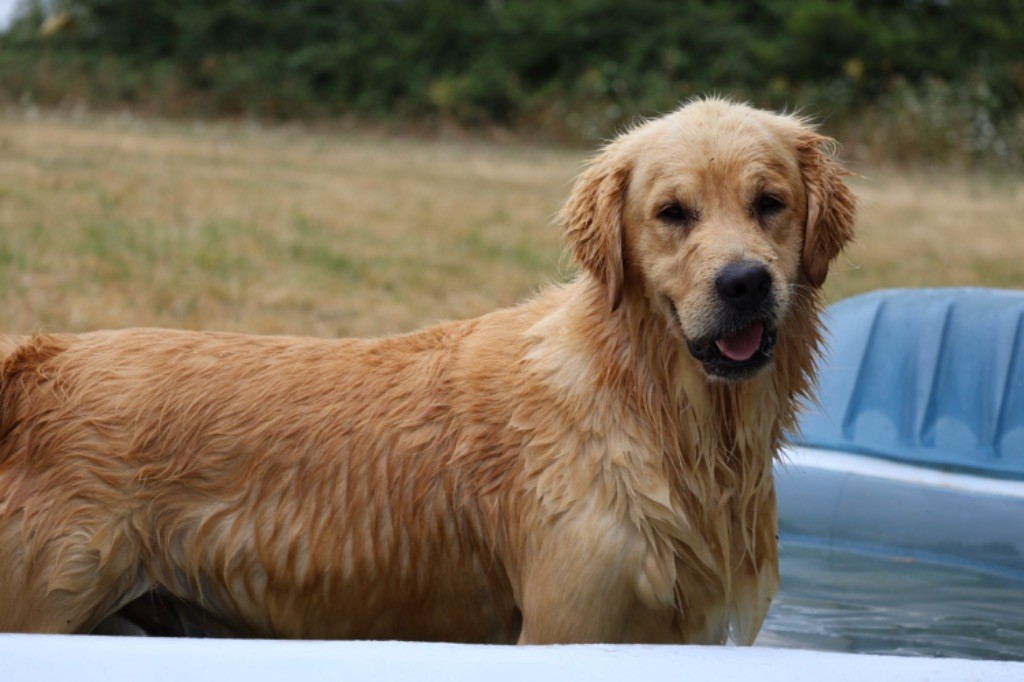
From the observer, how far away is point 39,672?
8.47 feet

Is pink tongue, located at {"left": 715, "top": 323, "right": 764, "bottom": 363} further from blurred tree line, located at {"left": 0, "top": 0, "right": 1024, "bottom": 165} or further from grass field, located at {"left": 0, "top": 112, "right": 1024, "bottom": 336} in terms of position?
blurred tree line, located at {"left": 0, "top": 0, "right": 1024, "bottom": 165}

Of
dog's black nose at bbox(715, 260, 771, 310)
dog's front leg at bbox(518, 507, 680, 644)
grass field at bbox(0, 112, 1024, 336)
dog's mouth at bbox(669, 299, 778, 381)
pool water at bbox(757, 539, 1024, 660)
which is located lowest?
pool water at bbox(757, 539, 1024, 660)

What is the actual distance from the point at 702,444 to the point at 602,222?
0.65 meters

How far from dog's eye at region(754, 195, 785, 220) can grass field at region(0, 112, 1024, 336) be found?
3.44 ft

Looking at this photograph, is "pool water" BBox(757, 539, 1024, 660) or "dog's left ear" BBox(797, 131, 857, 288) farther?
"pool water" BBox(757, 539, 1024, 660)

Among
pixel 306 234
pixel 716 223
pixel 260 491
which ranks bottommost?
pixel 306 234

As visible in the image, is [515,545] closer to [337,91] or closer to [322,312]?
[322,312]

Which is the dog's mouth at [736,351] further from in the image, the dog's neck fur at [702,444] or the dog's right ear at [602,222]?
the dog's right ear at [602,222]

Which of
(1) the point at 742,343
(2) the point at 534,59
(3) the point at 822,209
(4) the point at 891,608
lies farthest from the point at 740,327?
(2) the point at 534,59

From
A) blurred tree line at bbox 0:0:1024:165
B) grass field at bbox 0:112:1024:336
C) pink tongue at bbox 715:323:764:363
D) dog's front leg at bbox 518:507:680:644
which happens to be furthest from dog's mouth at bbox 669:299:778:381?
blurred tree line at bbox 0:0:1024:165

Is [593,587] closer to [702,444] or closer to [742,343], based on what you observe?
[702,444]

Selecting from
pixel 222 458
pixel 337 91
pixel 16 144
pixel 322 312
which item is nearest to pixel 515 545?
pixel 222 458

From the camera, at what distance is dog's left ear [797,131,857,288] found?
3475 millimetres

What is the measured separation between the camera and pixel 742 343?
3.30 meters
